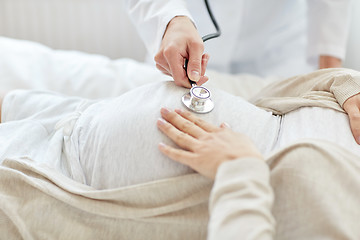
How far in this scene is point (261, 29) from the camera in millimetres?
1464

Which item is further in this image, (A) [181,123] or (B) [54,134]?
(B) [54,134]

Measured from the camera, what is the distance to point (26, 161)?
762 mm

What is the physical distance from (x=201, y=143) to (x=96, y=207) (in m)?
0.23

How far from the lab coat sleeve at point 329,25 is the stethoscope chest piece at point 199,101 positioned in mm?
687

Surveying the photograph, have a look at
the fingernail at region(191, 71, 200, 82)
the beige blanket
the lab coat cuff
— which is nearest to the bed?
the beige blanket

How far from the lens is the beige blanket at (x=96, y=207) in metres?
0.68

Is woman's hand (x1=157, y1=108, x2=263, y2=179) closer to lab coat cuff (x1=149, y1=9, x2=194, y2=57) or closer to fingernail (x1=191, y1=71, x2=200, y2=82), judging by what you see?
fingernail (x1=191, y1=71, x2=200, y2=82)

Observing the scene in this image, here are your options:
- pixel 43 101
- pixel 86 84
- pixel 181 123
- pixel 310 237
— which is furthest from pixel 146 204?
pixel 86 84

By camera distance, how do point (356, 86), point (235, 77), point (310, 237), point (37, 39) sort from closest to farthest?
point (310, 237), point (356, 86), point (235, 77), point (37, 39)

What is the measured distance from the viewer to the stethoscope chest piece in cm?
78

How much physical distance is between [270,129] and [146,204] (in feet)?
0.97

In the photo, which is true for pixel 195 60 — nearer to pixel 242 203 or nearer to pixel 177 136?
pixel 177 136

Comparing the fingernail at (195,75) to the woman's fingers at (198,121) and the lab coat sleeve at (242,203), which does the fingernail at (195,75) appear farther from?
the lab coat sleeve at (242,203)

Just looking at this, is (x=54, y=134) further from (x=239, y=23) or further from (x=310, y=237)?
(x=239, y=23)
